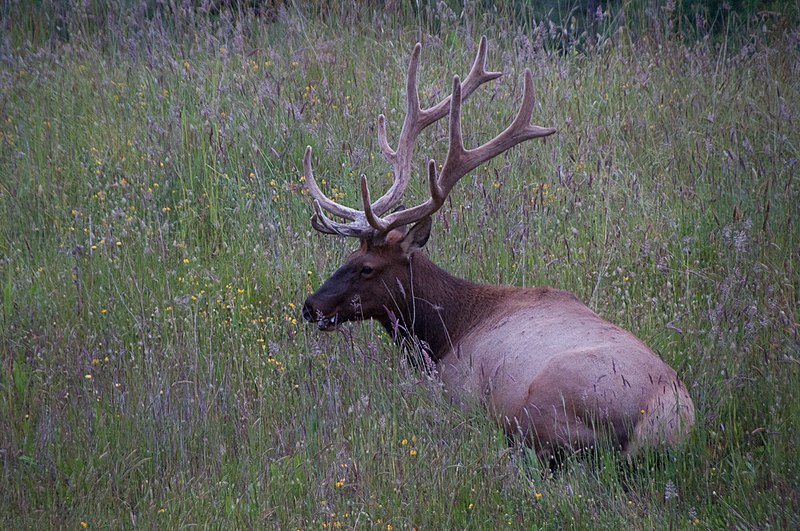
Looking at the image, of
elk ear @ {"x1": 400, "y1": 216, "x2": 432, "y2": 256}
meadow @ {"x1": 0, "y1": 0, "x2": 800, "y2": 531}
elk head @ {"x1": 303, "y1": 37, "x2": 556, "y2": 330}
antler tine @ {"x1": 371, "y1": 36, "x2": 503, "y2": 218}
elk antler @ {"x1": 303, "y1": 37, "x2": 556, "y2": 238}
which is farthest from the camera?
antler tine @ {"x1": 371, "y1": 36, "x2": 503, "y2": 218}

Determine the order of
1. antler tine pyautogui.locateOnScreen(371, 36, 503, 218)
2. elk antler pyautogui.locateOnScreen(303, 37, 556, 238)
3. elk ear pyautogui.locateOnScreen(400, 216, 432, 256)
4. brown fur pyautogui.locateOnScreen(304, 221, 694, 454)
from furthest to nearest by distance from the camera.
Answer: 1. antler tine pyautogui.locateOnScreen(371, 36, 503, 218)
2. elk ear pyautogui.locateOnScreen(400, 216, 432, 256)
3. elk antler pyautogui.locateOnScreen(303, 37, 556, 238)
4. brown fur pyautogui.locateOnScreen(304, 221, 694, 454)

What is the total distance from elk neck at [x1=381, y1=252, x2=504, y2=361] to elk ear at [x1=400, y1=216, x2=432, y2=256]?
0.07m

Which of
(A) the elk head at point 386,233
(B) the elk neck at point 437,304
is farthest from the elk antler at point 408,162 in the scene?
(B) the elk neck at point 437,304

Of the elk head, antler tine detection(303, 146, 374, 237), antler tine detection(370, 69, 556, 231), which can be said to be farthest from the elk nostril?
antler tine detection(370, 69, 556, 231)

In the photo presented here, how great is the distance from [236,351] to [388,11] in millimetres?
5229

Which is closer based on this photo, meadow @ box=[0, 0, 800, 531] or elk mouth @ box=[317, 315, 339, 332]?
meadow @ box=[0, 0, 800, 531]

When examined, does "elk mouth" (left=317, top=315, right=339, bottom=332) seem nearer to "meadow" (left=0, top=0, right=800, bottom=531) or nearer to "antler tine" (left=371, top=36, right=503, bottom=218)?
"meadow" (left=0, top=0, right=800, bottom=531)

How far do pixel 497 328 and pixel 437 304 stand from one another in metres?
0.59

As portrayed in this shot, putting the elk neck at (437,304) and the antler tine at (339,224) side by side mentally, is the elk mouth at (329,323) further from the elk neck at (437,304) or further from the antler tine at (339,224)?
the antler tine at (339,224)

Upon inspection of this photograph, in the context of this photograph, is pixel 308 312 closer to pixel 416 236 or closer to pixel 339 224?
pixel 339 224

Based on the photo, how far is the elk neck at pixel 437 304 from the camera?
20.0ft

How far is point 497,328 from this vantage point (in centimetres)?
571

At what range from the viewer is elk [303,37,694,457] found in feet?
14.8

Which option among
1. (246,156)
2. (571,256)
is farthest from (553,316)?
(246,156)
